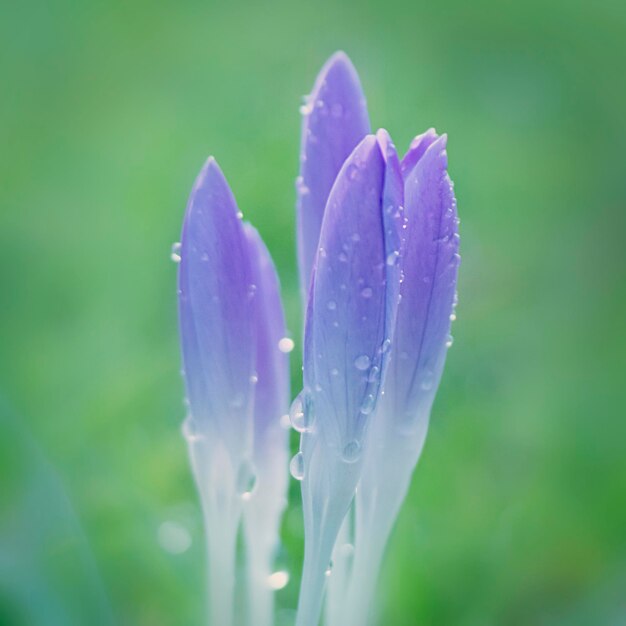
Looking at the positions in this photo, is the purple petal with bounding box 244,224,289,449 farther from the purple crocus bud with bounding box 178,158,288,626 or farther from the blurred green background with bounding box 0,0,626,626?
the blurred green background with bounding box 0,0,626,626

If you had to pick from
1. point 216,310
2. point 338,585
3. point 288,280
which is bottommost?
point 338,585

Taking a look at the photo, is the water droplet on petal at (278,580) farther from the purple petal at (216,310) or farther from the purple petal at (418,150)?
the purple petal at (418,150)

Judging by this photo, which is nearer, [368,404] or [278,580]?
[368,404]

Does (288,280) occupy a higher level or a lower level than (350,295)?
higher

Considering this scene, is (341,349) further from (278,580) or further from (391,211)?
(278,580)

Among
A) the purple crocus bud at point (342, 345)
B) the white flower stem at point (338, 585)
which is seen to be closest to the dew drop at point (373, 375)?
the purple crocus bud at point (342, 345)

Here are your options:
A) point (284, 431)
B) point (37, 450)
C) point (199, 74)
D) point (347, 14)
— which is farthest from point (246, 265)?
point (347, 14)

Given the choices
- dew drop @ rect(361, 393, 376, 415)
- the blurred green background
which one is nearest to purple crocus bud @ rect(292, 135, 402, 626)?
dew drop @ rect(361, 393, 376, 415)

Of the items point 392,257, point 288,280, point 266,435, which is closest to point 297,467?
point 266,435
